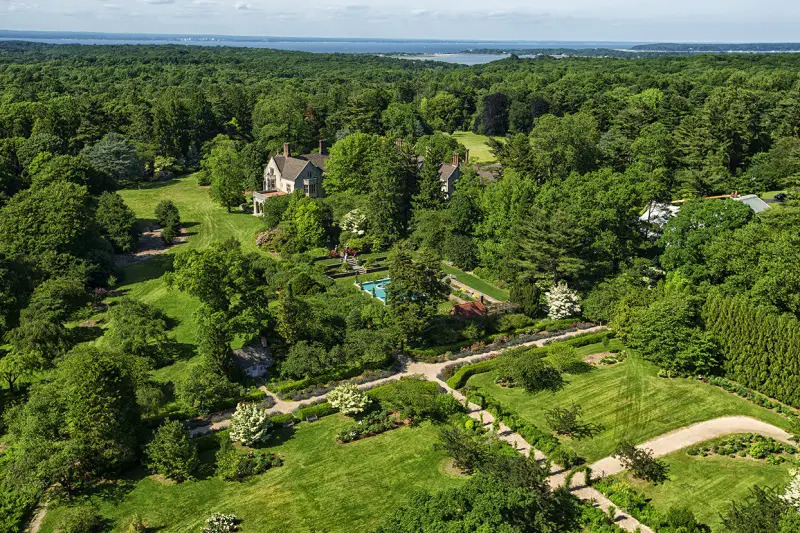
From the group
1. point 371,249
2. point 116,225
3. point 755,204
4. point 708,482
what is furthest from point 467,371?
point 116,225

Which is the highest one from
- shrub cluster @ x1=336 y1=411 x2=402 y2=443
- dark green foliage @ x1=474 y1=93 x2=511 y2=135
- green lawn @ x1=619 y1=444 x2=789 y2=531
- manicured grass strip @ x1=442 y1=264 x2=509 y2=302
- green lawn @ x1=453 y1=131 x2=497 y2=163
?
dark green foliage @ x1=474 y1=93 x2=511 y2=135

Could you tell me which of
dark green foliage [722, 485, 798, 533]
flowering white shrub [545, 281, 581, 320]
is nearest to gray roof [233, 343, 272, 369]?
flowering white shrub [545, 281, 581, 320]

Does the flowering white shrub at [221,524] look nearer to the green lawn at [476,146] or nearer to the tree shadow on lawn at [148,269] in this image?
the tree shadow on lawn at [148,269]

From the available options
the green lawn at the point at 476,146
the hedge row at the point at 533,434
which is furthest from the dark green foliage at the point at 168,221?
the green lawn at the point at 476,146

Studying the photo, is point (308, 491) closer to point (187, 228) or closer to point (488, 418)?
point (488, 418)

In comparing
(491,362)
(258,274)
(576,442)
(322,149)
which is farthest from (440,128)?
(576,442)

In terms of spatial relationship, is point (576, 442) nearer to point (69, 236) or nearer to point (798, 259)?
point (798, 259)

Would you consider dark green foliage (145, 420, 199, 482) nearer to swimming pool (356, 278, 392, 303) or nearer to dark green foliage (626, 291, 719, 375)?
swimming pool (356, 278, 392, 303)
